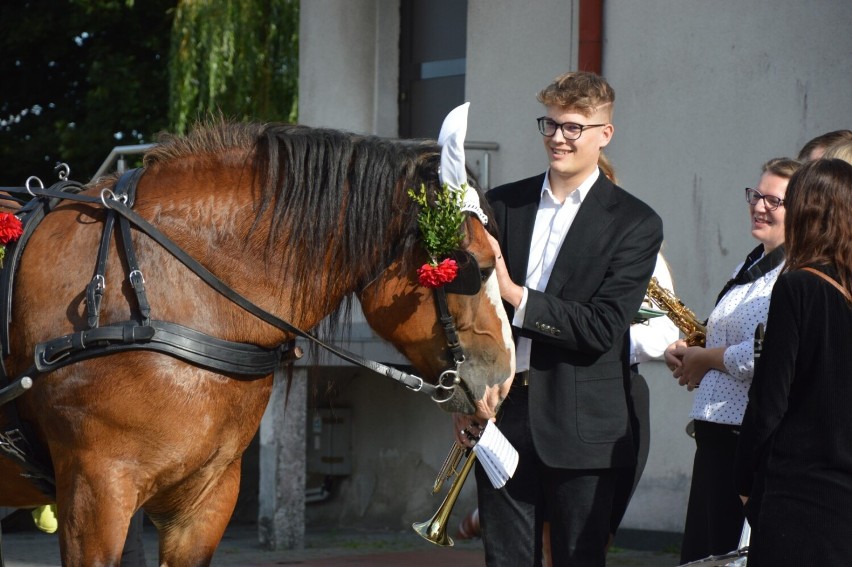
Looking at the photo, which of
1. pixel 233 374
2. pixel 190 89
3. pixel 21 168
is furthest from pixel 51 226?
pixel 21 168

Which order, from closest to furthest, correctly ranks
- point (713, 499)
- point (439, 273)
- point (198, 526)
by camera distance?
1. point (439, 273)
2. point (198, 526)
3. point (713, 499)

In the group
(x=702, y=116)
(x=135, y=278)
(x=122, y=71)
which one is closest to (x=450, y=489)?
(x=135, y=278)

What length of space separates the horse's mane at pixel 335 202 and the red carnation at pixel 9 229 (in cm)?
60

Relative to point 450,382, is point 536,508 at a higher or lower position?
lower

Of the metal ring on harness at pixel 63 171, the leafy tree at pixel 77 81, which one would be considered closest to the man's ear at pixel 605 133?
the metal ring on harness at pixel 63 171

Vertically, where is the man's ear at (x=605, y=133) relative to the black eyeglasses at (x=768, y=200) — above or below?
above

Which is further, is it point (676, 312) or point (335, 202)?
point (676, 312)

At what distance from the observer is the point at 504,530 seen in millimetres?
4094

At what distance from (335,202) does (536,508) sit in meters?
1.22

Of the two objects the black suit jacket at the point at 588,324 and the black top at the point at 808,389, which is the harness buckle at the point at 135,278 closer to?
the black suit jacket at the point at 588,324

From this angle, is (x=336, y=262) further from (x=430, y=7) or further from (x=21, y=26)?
(x=21, y=26)

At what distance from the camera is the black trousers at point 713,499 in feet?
14.5

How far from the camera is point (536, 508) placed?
411 cm

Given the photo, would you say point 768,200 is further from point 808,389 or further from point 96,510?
point 96,510
